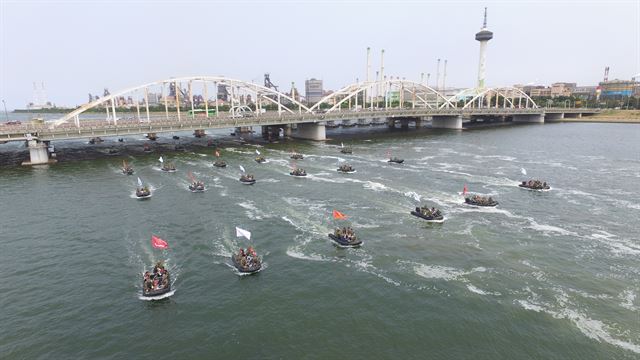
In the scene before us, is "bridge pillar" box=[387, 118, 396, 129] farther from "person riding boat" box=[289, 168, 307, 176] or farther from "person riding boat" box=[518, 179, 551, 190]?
"person riding boat" box=[518, 179, 551, 190]

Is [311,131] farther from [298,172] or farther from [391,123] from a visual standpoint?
[298,172]

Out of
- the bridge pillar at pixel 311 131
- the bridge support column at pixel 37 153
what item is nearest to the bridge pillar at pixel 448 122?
the bridge pillar at pixel 311 131

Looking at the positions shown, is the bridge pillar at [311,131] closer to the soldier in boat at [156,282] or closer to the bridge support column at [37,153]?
the bridge support column at [37,153]

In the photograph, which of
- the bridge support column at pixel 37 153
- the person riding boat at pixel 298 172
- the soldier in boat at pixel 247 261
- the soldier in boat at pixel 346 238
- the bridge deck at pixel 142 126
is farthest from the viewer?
the bridge deck at pixel 142 126

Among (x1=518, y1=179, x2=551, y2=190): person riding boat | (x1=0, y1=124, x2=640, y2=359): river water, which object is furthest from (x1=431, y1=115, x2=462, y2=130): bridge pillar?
(x1=518, y1=179, x2=551, y2=190): person riding boat

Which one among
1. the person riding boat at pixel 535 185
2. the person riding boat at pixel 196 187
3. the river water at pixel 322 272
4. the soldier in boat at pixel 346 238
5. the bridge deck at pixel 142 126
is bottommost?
the river water at pixel 322 272

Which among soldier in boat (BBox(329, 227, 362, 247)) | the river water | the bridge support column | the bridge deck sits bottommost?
the river water

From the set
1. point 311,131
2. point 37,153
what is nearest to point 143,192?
point 37,153

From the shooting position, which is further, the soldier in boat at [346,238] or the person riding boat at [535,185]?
the person riding boat at [535,185]
